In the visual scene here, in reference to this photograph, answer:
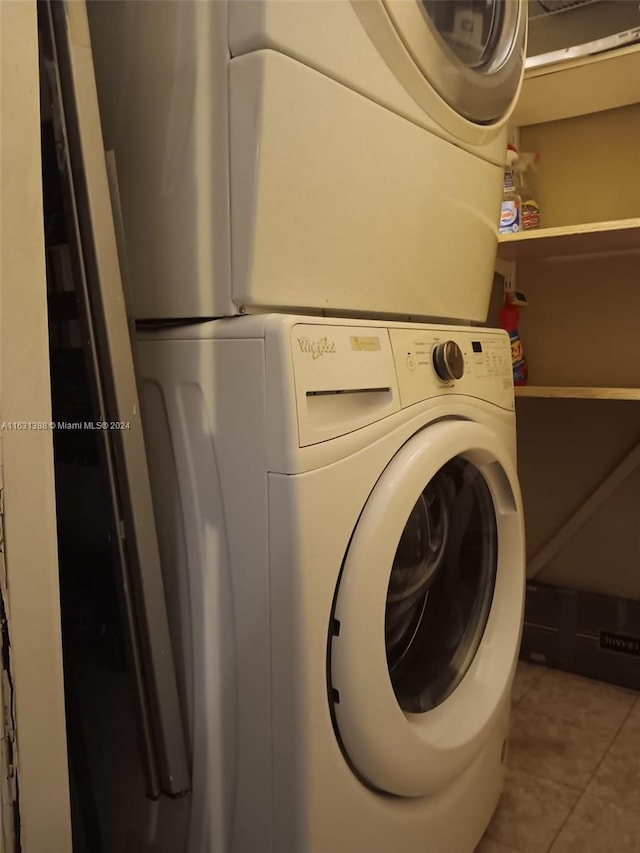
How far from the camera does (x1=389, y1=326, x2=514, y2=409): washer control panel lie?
858mm

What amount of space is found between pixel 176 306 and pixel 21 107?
0.88 ft

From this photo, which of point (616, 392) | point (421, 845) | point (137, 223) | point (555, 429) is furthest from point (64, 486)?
point (555, 429)

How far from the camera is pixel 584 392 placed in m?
1.49

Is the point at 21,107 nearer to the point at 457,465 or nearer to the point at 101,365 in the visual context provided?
the point at 101,365

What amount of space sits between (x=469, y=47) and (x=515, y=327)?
911 mm

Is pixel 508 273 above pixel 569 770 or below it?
above

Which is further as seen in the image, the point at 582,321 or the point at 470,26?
the point at 582,321

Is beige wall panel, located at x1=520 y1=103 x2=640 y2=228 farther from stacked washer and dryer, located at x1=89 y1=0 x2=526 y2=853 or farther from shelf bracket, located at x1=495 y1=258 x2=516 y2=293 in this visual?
stacked washer and dryer, located at x1=89 y1=0 x2=526 y2=853

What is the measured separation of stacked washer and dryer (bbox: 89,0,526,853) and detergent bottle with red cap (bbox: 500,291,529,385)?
0.87 metres

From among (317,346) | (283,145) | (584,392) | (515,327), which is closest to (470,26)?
(283,145)

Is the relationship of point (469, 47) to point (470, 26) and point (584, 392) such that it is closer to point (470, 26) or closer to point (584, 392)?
point (470, 26)

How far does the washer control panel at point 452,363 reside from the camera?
33.8 inches
